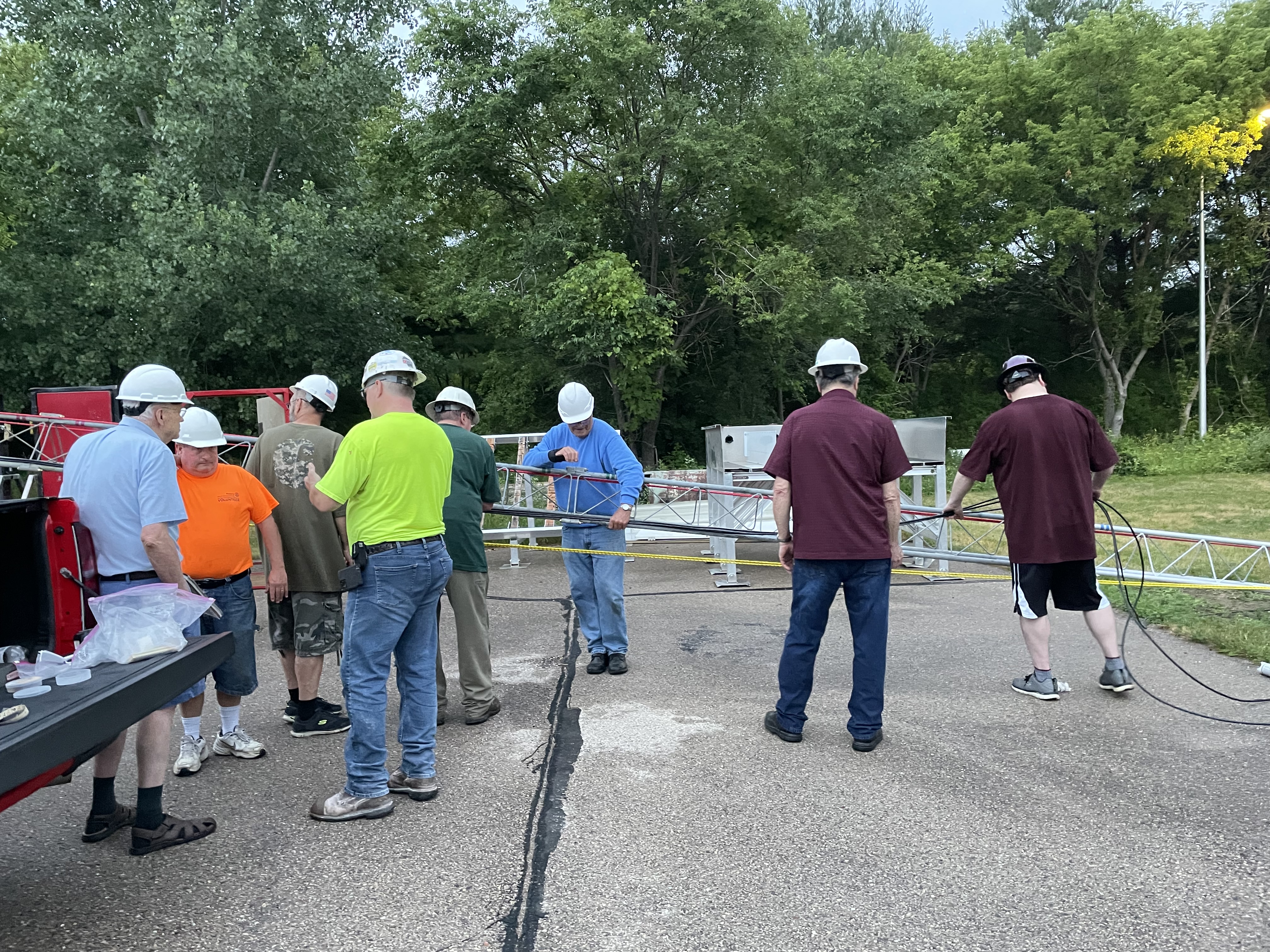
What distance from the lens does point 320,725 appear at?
493 cm

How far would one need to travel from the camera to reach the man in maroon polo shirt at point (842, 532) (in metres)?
4.48

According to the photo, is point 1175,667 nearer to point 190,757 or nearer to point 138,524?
point 190,757

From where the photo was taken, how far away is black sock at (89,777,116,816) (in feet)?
11.9

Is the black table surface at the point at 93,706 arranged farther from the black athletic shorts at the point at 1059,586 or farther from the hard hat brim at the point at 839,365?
the black athletic shorts at the point at 1059,586

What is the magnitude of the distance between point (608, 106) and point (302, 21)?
709 cm

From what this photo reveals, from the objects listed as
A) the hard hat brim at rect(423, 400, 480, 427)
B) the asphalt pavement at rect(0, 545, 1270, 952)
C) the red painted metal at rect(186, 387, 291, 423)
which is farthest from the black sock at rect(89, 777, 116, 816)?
the red painted metal at rect(186, 387, 291, 423)

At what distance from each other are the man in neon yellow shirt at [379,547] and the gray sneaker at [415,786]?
0.13 metres

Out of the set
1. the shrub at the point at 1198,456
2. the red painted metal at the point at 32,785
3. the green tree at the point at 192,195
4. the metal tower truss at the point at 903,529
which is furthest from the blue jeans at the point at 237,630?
the shrub at the point at 1198,456

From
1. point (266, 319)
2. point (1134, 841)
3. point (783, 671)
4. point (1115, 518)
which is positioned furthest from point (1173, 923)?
point (266, 319)

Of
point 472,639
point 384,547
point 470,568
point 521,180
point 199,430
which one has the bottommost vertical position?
point 472,639

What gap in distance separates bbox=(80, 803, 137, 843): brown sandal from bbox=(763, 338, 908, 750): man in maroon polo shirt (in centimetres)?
291

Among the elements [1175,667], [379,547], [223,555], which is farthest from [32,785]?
[1175,667]

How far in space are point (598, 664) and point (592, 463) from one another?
4.34 ft

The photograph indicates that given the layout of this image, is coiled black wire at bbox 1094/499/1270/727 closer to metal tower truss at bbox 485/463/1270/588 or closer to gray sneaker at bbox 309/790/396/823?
metal tower truss at bbox 485/463/1270/588
